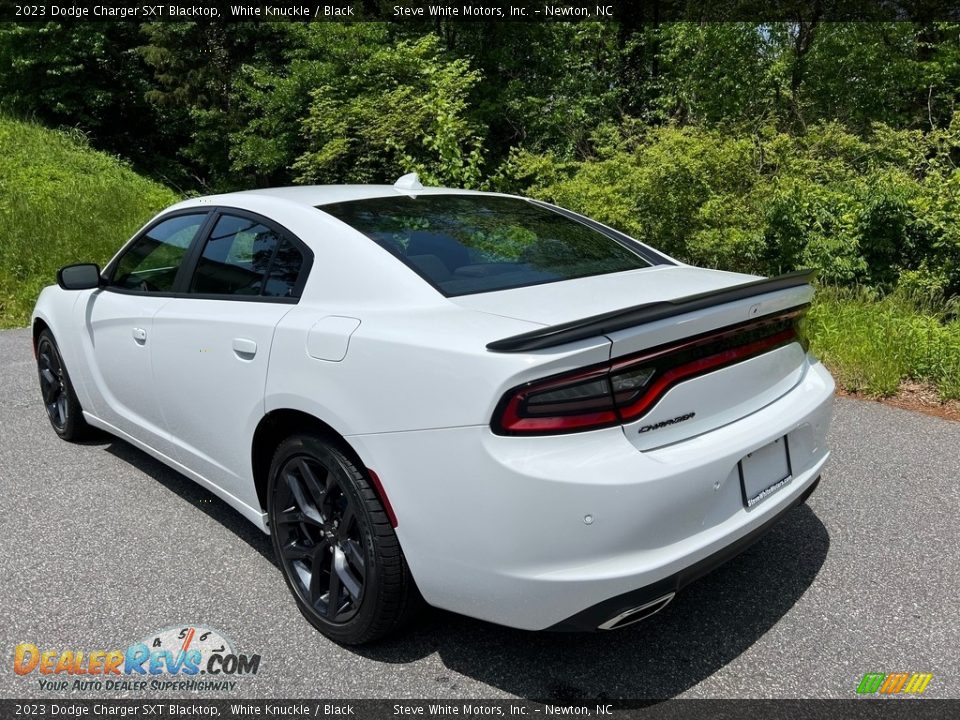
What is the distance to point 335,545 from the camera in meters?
2.60

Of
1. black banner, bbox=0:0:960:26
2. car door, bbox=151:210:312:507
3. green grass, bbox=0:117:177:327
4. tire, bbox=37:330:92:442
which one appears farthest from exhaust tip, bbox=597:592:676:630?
black banner, bbox=0:0:960:26

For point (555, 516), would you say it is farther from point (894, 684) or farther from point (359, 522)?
point (894, 684)

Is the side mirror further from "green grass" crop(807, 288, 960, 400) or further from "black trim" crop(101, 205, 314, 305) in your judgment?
"green grass" crop(807, 288, 960, 400)

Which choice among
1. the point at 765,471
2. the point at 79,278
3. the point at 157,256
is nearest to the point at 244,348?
the point at 157,256

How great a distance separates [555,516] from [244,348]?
55.5 inches

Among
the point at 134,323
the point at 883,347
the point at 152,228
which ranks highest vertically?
the point at 152,228

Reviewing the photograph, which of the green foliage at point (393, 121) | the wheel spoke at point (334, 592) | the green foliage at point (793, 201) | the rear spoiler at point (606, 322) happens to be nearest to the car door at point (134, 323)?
the wheel spoke at point (334, 592)

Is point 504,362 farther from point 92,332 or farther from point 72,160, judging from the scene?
point 72,160

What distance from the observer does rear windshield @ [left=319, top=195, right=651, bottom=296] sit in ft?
8.97

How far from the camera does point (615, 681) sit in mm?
2420

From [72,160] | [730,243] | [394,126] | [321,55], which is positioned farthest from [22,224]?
[730,243]

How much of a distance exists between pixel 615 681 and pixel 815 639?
2.47 ft

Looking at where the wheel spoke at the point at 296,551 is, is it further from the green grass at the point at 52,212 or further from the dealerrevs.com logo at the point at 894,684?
the green grass at the point at 52,212

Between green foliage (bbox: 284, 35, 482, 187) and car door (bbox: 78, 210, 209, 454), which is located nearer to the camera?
car door (bbox: 78, 210, 209, 454)
